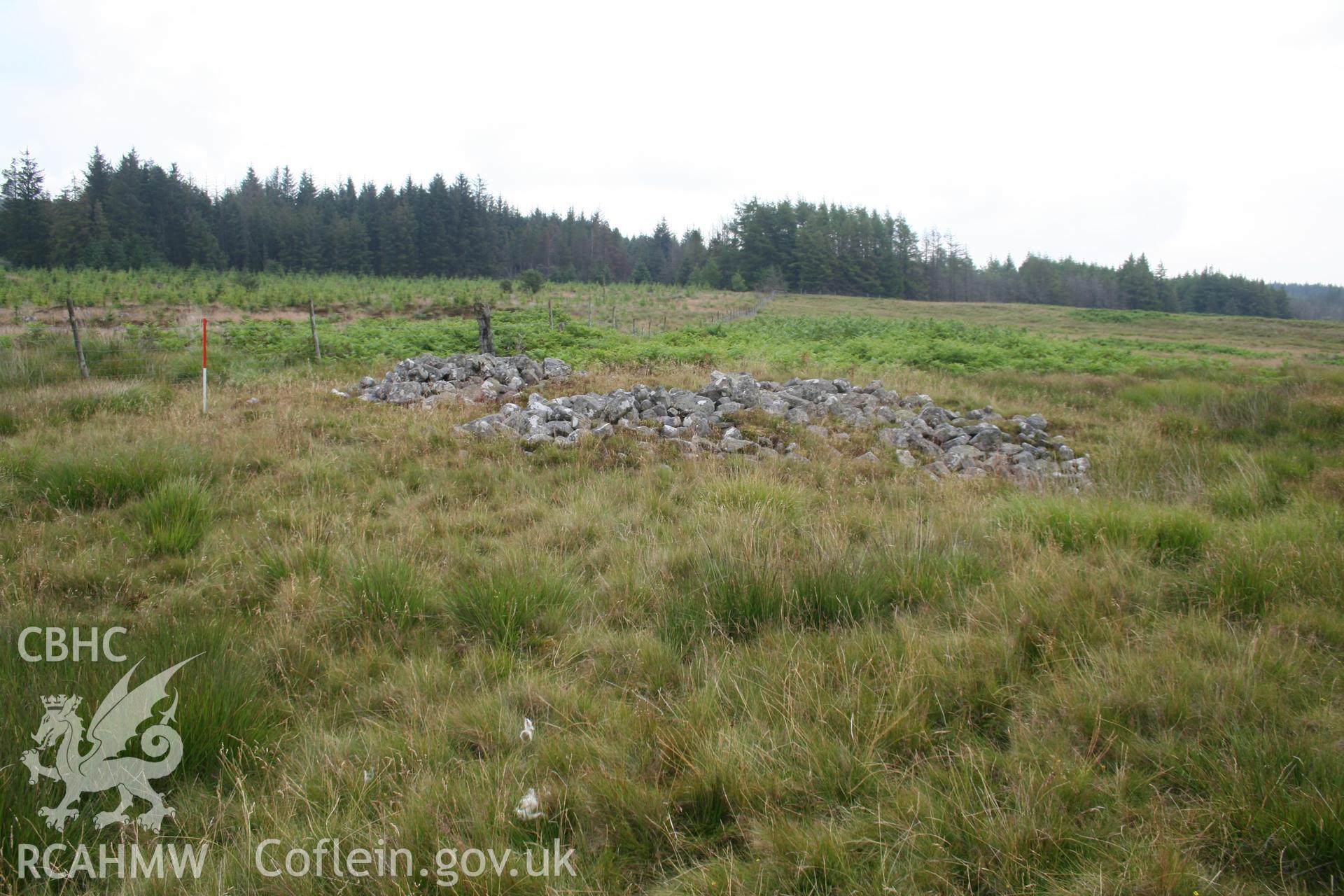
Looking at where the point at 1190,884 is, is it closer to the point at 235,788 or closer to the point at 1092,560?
the point at 1092,560

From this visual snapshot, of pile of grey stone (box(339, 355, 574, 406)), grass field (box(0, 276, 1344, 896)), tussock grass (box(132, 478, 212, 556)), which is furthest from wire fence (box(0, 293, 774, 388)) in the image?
tussock grass (box(132, 478, 212, 556))

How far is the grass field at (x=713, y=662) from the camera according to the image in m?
2.00

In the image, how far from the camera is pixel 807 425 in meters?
9.86

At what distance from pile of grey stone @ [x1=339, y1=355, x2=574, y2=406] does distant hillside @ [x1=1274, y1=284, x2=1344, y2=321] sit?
110105 millimetres

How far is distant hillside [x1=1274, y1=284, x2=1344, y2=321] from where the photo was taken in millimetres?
101438

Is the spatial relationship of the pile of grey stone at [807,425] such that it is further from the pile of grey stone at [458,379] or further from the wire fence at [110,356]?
the wire fence at [110,356]

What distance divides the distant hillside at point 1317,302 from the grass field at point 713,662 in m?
113

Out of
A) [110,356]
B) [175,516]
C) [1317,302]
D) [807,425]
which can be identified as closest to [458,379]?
[807,425]

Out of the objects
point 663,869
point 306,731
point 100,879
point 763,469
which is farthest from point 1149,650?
point 763,469

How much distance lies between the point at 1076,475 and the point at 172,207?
287 feet

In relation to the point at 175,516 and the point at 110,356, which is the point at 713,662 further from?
the point at 110,356

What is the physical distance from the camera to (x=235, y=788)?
2373mm

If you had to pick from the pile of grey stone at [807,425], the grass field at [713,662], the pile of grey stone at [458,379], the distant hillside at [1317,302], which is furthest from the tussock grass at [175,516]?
the distant hillside at [1317,302]

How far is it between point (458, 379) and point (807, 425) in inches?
250
